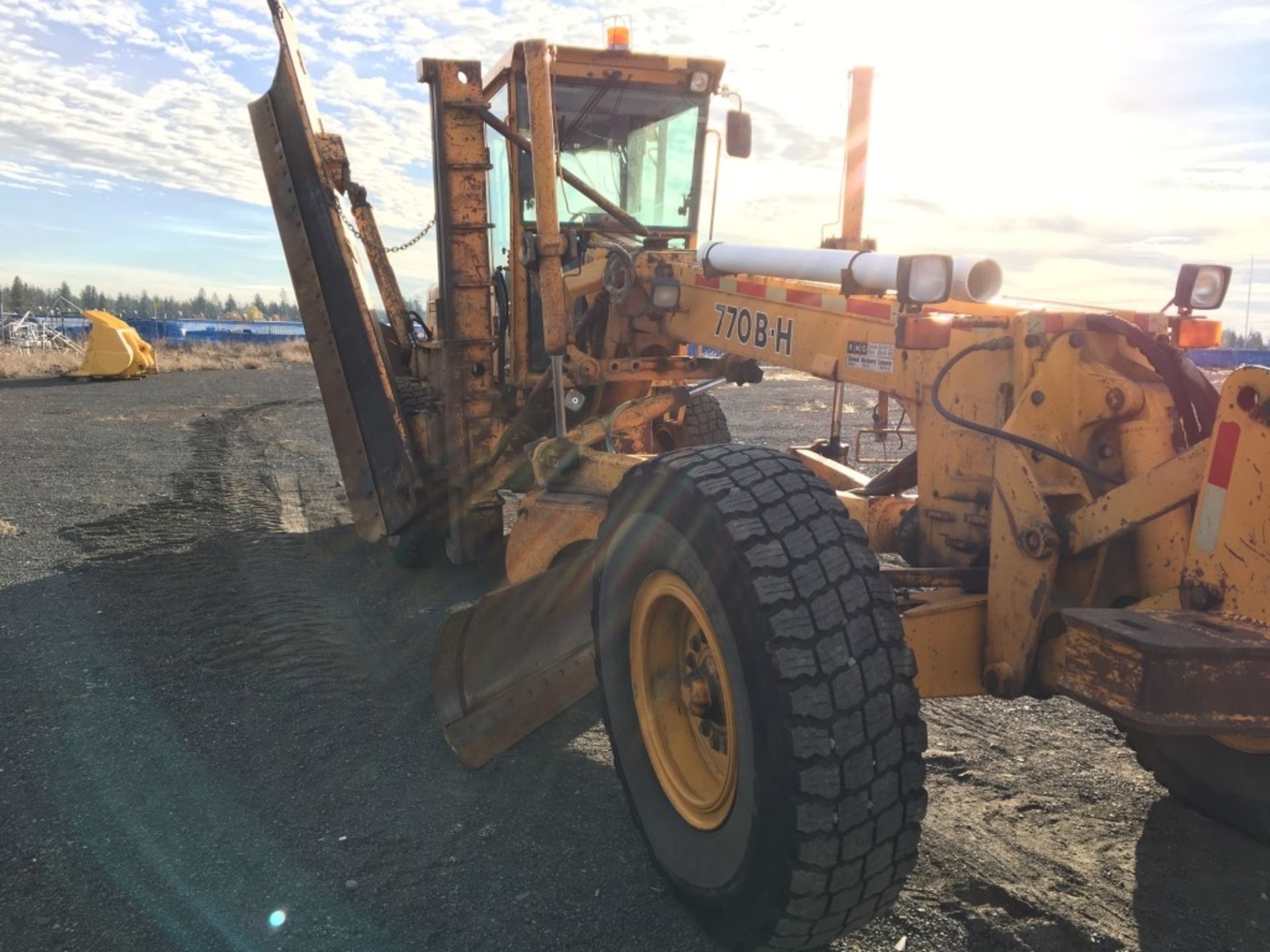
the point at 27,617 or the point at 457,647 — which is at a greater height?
the point at 457,647

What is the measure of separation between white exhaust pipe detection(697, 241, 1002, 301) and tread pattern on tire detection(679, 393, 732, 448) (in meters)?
2.53

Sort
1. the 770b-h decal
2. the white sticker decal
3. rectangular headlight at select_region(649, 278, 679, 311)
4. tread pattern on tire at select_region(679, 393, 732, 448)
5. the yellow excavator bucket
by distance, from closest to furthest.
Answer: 1. the white sticker decal
2. the 770b-h decal
3. rectangular headlight at select_region(649, 278, 679, 311)
4. tread pattern on tire at select_region(679, 393, 732, 448)
5. the yellow excavator bucket

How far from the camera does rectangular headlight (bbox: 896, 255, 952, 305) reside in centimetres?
278

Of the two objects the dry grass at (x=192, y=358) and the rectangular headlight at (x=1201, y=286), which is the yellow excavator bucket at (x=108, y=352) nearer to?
the dry grass at (x=192, y=358)

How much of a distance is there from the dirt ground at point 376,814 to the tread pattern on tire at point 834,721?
45 cm

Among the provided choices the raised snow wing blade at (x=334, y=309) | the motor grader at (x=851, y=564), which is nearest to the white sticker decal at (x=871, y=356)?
the motor grader at (x=851, y=564)

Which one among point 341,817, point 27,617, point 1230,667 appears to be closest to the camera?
point 1230,667

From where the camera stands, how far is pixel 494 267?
6.33 metres

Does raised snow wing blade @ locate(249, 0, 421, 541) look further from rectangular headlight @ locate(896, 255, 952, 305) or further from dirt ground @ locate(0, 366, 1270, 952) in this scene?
rectangular headlight @ locate(896, 255, 952, 305)

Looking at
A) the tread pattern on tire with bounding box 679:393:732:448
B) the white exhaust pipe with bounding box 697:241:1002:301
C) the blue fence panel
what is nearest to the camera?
the white exhaust pipe with bounding box 697:241:1002:301

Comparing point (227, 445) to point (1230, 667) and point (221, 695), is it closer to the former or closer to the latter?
point (221, 695)

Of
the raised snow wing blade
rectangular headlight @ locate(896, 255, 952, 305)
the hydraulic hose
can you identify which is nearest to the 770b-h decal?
the hydraulic hose

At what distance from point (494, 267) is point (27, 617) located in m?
3.34

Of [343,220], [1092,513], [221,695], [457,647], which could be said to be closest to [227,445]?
[343,220]
